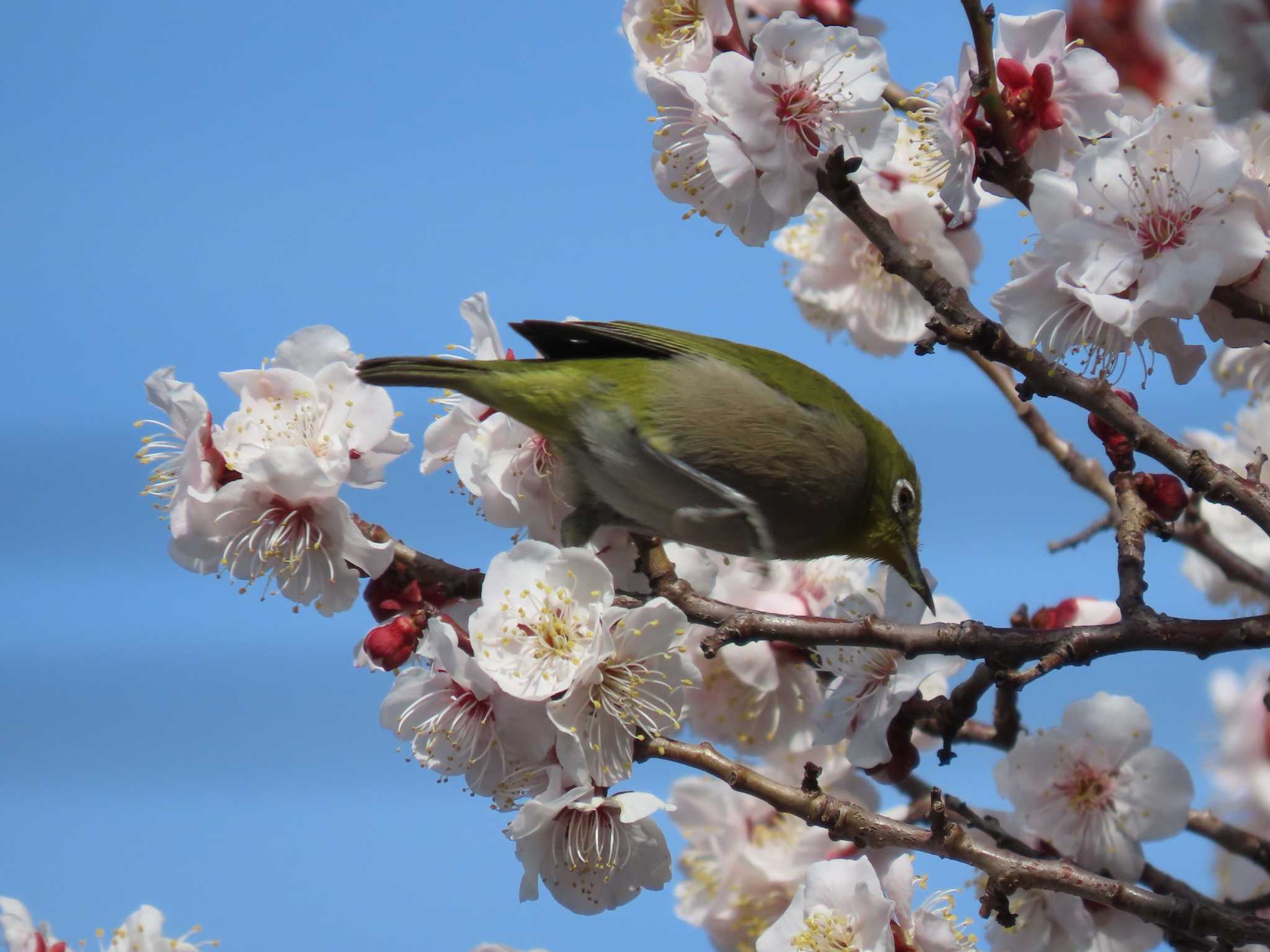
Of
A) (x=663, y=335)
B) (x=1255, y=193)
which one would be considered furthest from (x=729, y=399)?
(x=1255, y=193)

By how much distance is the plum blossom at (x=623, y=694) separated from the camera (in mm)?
2436

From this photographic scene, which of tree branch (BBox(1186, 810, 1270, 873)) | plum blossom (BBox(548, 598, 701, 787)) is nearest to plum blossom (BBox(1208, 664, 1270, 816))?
tree branch (BBox(1186, 810, 1270, 873))

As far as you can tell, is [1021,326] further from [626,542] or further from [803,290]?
[803,290]

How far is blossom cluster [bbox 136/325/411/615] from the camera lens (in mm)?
2715

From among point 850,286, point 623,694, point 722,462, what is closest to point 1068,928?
point 623,694

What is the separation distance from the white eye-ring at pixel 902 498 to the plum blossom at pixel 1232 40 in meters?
2.27

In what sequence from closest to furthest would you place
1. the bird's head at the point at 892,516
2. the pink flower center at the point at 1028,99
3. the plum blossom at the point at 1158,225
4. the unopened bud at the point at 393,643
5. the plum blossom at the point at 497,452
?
the plum blossom at the point at 1158,225, the unopened bud at the point at 393,643, the pink flower center at the point at 1028,99, the plum blossom at the point at 497,452, the bird's head at the point at 892,516

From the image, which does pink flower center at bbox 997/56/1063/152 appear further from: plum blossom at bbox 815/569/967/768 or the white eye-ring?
plum blossom at bbox 815/569/967/768

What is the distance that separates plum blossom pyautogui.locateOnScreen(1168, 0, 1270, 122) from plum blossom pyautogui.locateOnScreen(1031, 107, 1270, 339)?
115 centimetres

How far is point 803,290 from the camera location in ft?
14.9

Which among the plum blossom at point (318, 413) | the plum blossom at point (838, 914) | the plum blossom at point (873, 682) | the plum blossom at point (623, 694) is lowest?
the plum blossom at point (838, 914)

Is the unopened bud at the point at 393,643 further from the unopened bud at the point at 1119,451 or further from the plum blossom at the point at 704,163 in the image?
the unopened bud at the point at 1119,451

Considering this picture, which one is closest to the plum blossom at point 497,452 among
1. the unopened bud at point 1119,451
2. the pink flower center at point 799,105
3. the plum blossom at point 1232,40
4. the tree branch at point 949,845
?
the tree branch at point 949,845

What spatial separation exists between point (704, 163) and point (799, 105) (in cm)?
31
